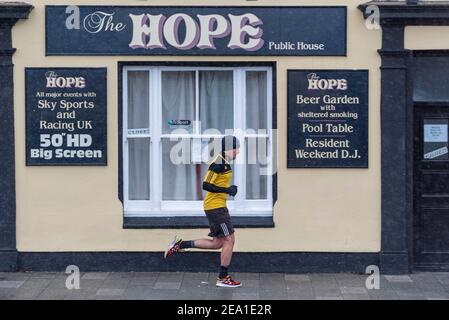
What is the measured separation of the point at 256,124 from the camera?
1388cm

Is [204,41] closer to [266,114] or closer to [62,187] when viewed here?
[266,114]

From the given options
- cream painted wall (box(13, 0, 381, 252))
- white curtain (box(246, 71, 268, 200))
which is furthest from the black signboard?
white curtain (box(246, 71, 268, 200))

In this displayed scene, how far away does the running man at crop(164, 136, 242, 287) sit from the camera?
12672 mm

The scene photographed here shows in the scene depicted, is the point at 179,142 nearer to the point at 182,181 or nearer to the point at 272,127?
the point at 182,181

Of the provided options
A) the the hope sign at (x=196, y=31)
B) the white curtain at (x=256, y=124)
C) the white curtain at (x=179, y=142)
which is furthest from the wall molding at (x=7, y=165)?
the white curtain at (x=256, y=124)

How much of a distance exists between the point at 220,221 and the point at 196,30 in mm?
2653

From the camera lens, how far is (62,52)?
534 inches

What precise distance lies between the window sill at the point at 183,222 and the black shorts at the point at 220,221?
832 millimetres

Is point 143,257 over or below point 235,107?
below

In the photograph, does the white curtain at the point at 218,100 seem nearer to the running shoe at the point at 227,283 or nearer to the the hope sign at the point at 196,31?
the the hope sign at the point at 196,31

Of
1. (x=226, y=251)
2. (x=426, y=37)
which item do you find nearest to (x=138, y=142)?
(x=226, y=251)

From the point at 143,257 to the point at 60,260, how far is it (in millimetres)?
1123
